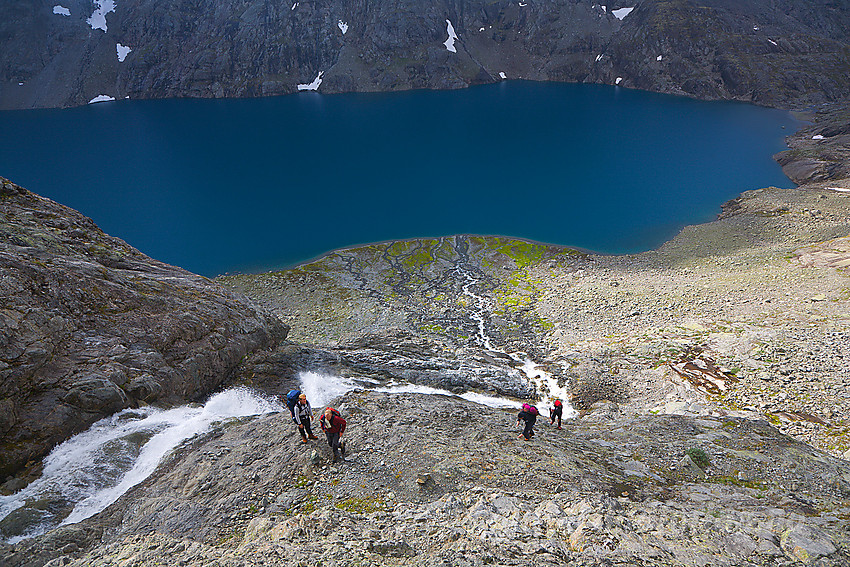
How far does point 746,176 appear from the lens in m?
66.9

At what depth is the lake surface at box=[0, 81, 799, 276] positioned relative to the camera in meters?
53.2

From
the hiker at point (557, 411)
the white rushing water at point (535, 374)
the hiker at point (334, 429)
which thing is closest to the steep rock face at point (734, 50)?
the white rushing water at point (535, 374)

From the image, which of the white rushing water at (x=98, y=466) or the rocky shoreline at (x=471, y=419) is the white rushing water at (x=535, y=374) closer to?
the rocky shoreline at (x=471, y=419)

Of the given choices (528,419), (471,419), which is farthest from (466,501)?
(471,419)

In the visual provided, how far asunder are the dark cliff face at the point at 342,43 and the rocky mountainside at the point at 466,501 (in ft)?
492

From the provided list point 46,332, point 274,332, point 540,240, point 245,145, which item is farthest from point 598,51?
point 46,332

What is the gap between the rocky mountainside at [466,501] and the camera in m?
9.90

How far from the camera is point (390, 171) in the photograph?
73.6 m

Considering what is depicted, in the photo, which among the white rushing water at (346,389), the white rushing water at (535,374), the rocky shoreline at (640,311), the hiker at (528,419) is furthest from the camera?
the white rushing water at (535,374)

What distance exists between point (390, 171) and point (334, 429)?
6467cm

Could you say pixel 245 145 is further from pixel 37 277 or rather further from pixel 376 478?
pixel 376 478

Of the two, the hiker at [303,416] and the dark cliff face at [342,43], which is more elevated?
the dark cliff face at [342,43]

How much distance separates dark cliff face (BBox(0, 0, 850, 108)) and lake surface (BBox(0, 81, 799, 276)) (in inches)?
1145

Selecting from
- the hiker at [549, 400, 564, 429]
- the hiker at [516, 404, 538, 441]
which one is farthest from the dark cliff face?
the hiker at [516, 404, 538, 441]
